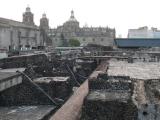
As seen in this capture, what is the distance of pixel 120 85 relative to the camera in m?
8.67

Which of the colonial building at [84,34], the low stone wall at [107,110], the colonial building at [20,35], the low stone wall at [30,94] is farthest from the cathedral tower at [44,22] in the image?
the low stone wall at [107,110]

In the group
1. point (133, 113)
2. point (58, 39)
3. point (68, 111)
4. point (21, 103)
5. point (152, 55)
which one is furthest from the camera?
point (58, 39)

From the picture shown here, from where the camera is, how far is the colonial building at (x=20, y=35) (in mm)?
46594

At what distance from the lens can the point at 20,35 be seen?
54.1 m

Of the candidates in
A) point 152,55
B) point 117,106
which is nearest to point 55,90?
point 117,106

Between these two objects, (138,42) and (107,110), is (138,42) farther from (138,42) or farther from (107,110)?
(107,110)

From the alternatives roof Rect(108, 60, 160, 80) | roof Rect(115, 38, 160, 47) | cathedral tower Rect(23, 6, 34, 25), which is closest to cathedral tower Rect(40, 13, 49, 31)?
cathedral tower Rect(23, 6, 34, 25)

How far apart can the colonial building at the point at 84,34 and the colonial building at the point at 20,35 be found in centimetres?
1700

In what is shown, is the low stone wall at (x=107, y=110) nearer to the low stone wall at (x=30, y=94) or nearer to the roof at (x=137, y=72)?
the roof at (x=137, y=72)

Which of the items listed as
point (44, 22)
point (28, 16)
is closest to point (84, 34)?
point (44, 22)

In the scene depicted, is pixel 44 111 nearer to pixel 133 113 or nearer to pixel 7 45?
pixel 133 113

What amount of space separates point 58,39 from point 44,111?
76.4 meters

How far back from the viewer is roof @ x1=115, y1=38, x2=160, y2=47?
42.6 metres

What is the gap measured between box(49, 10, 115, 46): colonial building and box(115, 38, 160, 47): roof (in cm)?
4516
